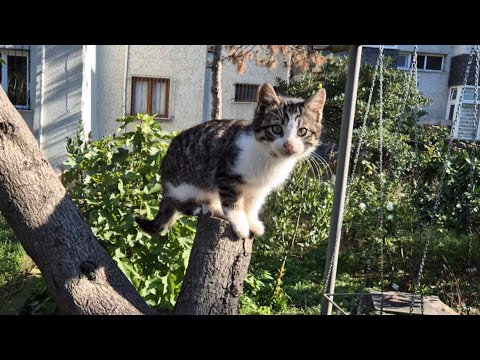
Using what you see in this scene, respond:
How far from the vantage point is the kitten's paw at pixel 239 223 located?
1.69 meters

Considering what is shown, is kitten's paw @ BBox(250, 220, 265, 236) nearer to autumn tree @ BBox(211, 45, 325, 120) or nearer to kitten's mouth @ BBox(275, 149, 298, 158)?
kitten's mouth @ BBox(275, 149, 298, 158)

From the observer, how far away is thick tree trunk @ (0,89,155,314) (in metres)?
1.48

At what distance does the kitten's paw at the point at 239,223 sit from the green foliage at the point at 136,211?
2.73 feet

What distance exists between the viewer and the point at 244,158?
74.2 inches

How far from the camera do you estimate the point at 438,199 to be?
3.66 metres

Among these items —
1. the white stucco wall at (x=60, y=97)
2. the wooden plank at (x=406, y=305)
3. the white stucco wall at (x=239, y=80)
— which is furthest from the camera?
the white stucco wall at (x=239, y=80)

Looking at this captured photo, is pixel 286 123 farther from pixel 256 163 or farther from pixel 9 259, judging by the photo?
pixel 9 259

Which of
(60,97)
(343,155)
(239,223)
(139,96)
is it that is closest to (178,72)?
(139,96)

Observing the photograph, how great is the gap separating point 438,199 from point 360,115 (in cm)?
354

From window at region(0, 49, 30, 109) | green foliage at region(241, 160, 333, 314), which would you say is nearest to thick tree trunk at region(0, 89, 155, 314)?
green foliage at region(241, 160, 333, 314)

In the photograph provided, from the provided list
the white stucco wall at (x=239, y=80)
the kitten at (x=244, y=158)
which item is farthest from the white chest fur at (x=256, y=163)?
the white stucco wall at (x=239, y=80)

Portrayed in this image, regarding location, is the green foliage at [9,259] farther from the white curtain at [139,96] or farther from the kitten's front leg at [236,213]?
the white curtain at [139,96]

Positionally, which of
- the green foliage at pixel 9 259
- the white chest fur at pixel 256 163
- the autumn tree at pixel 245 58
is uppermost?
the autumn tree at pixel 245 58
